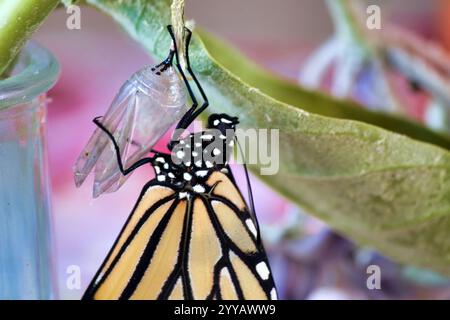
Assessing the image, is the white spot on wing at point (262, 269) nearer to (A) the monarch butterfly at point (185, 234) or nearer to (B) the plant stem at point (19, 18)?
(A) the monarch butterfly at point (185, 234)

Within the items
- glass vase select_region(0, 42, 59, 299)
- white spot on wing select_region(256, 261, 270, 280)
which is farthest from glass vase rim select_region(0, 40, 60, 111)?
white spot on wing select_region(256, 261, 270, 280)

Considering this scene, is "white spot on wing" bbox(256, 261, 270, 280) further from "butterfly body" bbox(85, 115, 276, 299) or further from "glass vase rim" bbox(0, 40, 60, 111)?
"glass vase rim" bbox(0, 40, 60, 111)

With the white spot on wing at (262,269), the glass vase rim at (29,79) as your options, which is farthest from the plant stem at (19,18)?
the white spot on wing at (262,269)

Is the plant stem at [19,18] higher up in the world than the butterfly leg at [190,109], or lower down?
higher up

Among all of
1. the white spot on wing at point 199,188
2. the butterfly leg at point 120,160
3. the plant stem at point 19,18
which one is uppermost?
the plant stem at point 19,18

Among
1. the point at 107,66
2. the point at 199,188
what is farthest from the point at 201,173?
the point at 107,66

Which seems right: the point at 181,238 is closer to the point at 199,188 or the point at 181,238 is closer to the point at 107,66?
the point at 199,188
